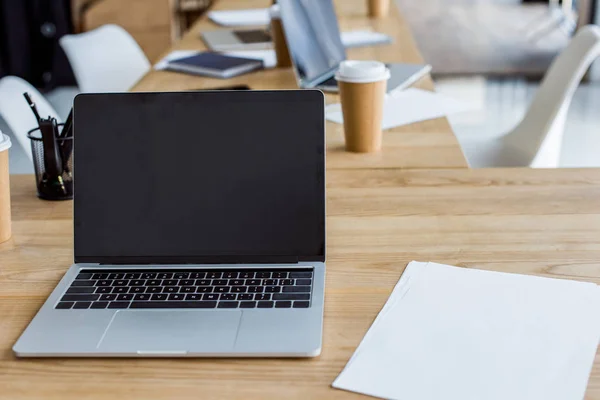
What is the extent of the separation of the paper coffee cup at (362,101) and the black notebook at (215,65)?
29.3 inches

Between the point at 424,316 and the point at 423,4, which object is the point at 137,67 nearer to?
the point at 424,316

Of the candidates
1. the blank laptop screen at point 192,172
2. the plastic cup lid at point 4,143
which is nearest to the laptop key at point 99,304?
the blank laptop screen at point 192,172

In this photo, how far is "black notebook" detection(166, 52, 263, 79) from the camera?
7.25 ft

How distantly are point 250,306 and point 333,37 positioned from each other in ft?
4.65

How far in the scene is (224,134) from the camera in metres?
1.05

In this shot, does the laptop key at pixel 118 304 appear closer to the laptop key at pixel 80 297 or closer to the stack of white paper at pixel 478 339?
the laptop key at pixel 80 297

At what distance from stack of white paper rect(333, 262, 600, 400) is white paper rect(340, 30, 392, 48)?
170 centimetres

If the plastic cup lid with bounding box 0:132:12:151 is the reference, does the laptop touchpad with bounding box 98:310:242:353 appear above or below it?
below

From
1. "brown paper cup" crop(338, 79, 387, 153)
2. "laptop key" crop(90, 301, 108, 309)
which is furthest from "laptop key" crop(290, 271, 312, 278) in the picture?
"brown paper cup" crop(338, 79, 387, 153)

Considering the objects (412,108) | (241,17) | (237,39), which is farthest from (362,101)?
(241,17)

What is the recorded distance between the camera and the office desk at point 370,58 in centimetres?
149

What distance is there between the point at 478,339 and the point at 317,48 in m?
1.37

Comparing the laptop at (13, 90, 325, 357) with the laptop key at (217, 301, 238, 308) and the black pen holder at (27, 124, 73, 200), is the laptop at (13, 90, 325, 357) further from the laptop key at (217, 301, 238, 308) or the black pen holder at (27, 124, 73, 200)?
the black pen holder at (27, 124, 73, 200)

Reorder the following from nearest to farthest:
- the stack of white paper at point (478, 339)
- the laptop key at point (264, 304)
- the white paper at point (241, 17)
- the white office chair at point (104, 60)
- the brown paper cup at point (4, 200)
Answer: the stack of white paper at point (478, 339), the laptop key at point (264, 304), the brown paper cup at point (4, 200), the white office chair at point (104, 60), the white paper at point (241, 17)
